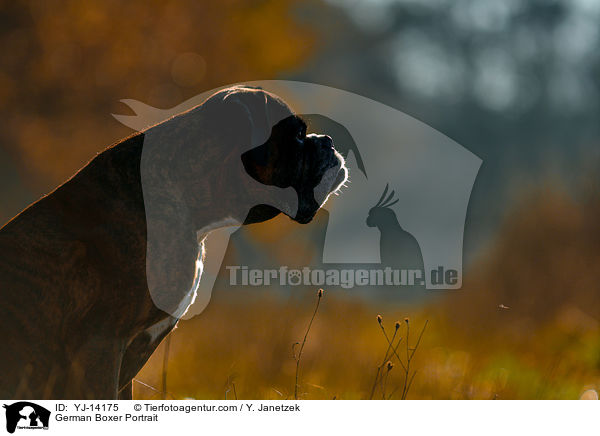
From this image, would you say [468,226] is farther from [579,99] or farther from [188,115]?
[188,115]

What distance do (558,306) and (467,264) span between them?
3.99 ft

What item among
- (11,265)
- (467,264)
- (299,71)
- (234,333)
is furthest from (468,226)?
(11,265)

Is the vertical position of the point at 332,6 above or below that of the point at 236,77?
above

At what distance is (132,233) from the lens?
2.99 m

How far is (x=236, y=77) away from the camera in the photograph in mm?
8797

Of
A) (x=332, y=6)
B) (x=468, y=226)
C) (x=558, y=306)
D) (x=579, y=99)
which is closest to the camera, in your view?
(x=558, y=306)

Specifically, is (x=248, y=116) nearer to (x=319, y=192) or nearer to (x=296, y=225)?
(x=319, y=192)
